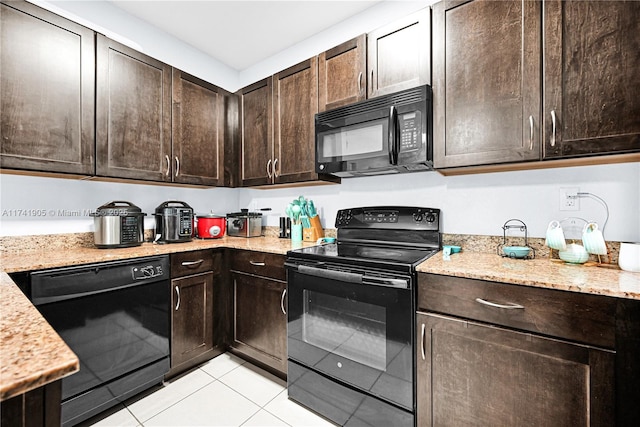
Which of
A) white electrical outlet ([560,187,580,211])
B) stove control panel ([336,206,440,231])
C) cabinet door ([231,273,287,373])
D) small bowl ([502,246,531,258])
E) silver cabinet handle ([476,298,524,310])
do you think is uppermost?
white electrical outlet ([560,187,580,211])

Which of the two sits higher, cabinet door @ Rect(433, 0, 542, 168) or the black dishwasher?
cabinet door @ Rect(433, 0, 542, 168)

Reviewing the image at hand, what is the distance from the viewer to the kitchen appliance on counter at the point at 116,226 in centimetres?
194

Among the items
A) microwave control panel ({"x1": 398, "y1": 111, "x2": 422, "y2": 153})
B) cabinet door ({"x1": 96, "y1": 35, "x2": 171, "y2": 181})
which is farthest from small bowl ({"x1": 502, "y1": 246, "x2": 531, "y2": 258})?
cabinet door ({"x1": 96, "y1": 35, "x2": 171, "y2": 181})

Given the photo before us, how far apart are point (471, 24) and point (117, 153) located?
7.55 feet

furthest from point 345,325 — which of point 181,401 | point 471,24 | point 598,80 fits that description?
point 471,24

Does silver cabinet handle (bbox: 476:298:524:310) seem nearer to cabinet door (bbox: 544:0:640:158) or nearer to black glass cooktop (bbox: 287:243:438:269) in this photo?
black glass cooktop (bbox: 287:243:438:269)

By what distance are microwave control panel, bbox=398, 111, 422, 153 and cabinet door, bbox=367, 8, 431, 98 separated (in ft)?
0.65

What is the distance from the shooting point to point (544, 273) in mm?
1199

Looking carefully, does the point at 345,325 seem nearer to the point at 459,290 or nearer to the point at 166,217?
the point at 459,290

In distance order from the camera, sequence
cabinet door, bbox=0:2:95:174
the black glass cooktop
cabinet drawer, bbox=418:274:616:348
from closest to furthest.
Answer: cabinet drawer, bbox=418:274:616:348 < the black glass cooktop < cabinet door, bbox=0:2:95:174

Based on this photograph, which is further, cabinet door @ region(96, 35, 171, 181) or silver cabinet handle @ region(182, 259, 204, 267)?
silver cabinet handle @ region(182, 259, 204, 267)

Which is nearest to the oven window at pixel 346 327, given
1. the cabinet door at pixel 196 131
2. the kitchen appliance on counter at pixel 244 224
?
the kitchen appliance on counter at pixel 244 224

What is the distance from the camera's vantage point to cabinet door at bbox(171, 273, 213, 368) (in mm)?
1974

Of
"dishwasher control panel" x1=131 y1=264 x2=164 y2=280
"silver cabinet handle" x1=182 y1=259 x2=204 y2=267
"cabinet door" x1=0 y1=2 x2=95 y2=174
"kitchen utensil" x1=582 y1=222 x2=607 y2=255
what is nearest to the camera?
"kitchen utensil" x1=582 y1=222 x2=607 y2=255
